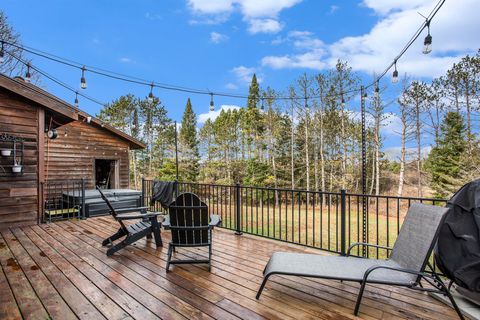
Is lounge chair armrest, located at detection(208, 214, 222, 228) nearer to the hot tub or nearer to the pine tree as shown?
the hot tub

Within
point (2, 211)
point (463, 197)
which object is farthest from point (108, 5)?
point (463, 197)

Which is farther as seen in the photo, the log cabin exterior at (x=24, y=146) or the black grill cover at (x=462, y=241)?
the log cabin exterior at (x=24, y=146)

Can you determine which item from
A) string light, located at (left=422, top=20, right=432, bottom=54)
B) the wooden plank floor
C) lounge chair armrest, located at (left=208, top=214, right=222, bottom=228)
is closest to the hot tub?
the wooden plank floor

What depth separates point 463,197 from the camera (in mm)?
2227

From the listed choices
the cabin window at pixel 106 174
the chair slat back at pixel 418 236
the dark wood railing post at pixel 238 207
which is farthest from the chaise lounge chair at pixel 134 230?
the cabin window at pixel 106 174

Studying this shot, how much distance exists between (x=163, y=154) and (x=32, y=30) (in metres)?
12.2

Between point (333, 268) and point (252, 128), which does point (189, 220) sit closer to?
point (333, 268)

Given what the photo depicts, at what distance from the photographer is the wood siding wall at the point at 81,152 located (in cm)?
944

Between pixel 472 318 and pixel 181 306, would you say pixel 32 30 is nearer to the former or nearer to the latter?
pixel 181 306

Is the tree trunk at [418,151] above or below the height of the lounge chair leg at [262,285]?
above

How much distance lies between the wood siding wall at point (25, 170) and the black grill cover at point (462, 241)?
693cm

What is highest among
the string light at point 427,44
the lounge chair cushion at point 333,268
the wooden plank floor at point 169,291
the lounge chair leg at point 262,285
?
the string light at point 427,44

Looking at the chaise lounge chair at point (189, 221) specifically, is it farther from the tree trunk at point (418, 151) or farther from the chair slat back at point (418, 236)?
the tree trunk at point (418, 151)

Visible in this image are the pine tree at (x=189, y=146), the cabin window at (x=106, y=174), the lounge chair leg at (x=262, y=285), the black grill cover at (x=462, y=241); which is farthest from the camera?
the pine tree at (x=189, y=146)
